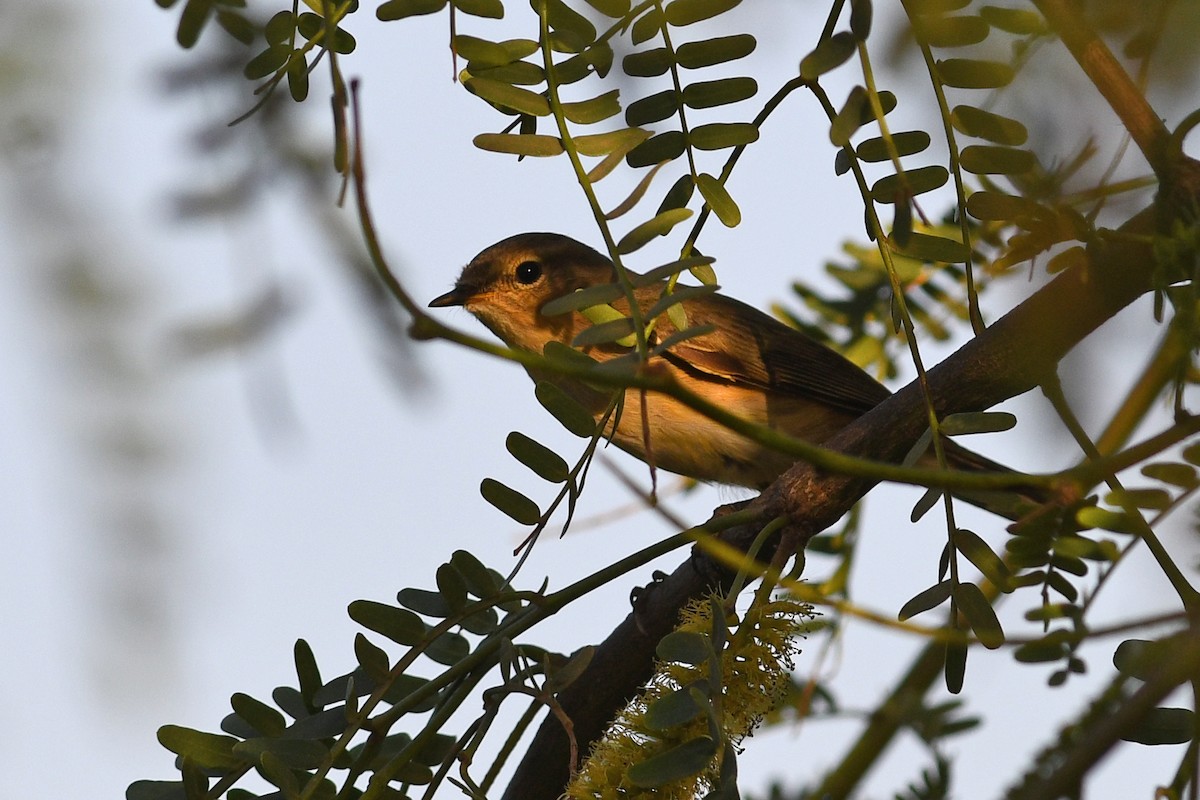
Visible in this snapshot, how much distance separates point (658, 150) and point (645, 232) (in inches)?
12.1

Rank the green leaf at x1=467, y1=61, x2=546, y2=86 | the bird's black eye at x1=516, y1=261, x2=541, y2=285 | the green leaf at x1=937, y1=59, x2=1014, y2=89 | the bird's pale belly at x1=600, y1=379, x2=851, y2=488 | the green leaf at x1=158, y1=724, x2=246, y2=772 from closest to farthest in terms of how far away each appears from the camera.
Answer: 1. the green leaf at x1=937, y1=59, x2=1014, y2=89
2. the green leaf at x1=158, y1=724, x2=246, y2=772
3. the green leaf at x1=467, y1=61, x2=546, y2=86
4. the bird's pale belly at x1=600, y1=379, x2=851, y2=488
5. the bird's black eye at x1=516, y1=261, x2=541, y2=285

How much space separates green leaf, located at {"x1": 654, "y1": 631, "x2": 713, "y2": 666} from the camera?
1.61 m

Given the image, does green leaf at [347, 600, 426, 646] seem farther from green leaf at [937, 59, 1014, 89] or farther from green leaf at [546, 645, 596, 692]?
green leaf at [937, 59, 1014, 89]

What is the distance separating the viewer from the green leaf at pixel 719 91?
198 centimetres

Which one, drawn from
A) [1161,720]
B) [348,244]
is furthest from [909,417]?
[348,244]

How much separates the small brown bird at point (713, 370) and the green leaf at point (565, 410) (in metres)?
1.81

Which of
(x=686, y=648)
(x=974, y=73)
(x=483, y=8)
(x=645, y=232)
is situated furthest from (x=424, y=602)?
(x=974, y=73)

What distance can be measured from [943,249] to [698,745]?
0.82m

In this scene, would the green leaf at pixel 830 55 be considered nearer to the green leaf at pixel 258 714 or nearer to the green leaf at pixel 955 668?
the green leaf at pixel 955 668

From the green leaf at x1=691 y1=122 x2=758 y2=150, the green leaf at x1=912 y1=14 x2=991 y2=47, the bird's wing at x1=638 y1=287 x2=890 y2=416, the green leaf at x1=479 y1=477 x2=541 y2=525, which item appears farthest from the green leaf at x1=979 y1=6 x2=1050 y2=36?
the bird's wing at x1=638 y1=287 x2=890 y2=416

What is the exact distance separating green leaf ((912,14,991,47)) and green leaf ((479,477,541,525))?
936mm

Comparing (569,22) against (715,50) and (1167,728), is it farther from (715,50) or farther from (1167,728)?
(1167,728)

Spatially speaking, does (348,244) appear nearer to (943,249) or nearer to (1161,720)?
(943,249)

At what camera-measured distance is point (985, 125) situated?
1.70 m
